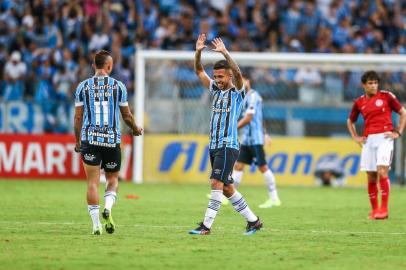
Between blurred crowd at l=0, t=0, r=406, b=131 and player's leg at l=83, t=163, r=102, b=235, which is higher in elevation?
blurred crowd at l=0, t=0, r=406, b=131

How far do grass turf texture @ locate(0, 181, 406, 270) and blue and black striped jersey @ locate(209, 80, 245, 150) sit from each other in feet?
4.14

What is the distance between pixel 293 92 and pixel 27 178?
7.65m

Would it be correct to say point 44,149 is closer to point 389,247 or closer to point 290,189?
point 290,189

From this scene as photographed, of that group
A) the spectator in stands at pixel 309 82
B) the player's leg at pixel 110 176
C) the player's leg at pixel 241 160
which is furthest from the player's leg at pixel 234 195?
the spectator in stands at pixel 309 82

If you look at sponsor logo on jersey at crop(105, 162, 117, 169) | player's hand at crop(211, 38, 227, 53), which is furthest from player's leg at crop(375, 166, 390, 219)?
sponsor logo on jersey at crop(105, 162, 117, 169)

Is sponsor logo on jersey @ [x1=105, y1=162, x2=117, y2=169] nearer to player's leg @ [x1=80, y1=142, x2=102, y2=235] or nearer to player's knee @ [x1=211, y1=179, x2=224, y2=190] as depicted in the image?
player's leg @ [x1=80, y1=142, x2=102, y2=235]

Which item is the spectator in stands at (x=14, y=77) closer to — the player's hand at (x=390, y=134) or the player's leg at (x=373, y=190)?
the player's leg at (x=373, y=190)

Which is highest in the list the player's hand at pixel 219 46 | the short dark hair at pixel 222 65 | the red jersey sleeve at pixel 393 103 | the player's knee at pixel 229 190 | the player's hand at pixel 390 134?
the player's hand at pixel 219 46

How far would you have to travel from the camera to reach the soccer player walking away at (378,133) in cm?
1644

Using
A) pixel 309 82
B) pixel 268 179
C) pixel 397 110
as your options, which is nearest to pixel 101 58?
pixel 397 110

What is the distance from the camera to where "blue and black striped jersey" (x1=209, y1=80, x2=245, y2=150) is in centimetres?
→ 1295

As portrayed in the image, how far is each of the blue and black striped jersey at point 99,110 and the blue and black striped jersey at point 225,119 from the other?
132cm

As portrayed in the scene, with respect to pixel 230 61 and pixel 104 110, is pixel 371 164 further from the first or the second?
pixel 104 110

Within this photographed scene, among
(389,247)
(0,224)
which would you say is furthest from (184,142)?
(389,247)
